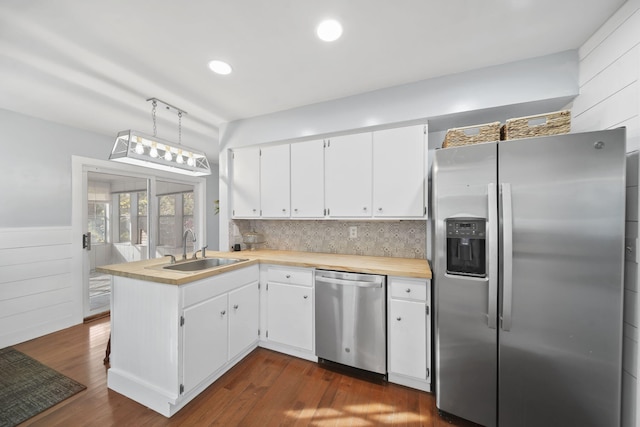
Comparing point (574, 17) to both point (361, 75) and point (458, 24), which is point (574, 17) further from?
point (361, 75)

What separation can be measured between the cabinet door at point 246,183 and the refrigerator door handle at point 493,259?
2.30 metres

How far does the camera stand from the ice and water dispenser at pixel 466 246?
1570mm

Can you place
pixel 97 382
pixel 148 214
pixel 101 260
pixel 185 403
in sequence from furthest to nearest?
pixel 148 214
pixel 101 260
pixel 97 382
pixel 185 403

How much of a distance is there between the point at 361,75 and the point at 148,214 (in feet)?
12.7

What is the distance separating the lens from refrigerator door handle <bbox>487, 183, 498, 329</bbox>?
151 cm

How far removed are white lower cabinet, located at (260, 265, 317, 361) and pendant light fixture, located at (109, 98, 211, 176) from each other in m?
1.31

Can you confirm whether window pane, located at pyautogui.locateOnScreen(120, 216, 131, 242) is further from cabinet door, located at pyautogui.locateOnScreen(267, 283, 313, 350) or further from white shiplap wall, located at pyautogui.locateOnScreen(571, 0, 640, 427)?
white shiplap wall, located at pyautogui.locateOnScreen(571, 0, 640, 427)

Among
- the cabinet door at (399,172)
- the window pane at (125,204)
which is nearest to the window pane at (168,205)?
the window pane at (125,204)

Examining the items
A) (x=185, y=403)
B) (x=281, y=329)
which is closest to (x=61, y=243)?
(x=185, y=403)

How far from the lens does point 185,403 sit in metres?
1.78

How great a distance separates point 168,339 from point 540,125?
288 cm

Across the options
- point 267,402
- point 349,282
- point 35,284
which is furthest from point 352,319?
point 35,284

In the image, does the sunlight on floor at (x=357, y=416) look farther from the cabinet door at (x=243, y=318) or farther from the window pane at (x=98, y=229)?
the window pane at (x=98, y=229)

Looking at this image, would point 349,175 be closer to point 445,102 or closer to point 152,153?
point 445,102
